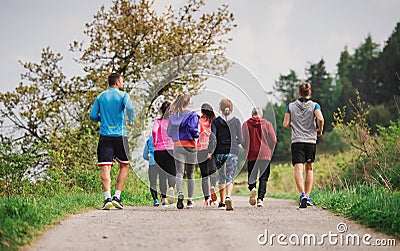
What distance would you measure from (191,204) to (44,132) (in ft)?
31.8

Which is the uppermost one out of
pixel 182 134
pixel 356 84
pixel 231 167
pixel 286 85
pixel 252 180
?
pixel 286 85

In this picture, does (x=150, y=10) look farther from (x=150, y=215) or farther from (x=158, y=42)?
(x=150, y=215)

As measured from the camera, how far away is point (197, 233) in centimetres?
550

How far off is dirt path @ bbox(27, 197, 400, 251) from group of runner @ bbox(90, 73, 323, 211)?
78.3 inches

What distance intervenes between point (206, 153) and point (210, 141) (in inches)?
9.1

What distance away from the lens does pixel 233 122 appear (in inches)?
380

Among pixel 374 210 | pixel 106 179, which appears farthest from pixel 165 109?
pixel 374 210

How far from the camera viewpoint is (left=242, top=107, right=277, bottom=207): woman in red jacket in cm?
988

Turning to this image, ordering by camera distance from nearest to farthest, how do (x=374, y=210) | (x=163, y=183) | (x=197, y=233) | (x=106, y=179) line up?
(x=197, y=233), (x=374, y=210), (x=106, y=179), (x=163, y=183)

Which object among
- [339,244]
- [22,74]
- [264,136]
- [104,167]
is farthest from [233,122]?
[22,74]

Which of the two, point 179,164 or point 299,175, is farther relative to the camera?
point 179,164

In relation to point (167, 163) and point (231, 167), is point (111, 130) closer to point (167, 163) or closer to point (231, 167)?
point (167, 163)

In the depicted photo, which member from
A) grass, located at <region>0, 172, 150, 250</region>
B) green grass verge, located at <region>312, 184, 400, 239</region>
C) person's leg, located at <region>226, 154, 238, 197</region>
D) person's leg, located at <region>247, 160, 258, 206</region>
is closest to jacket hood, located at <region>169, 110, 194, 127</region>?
person's leg, located at <region>226, 154, 238, 197</region>

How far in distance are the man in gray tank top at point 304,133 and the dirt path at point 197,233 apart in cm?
215
